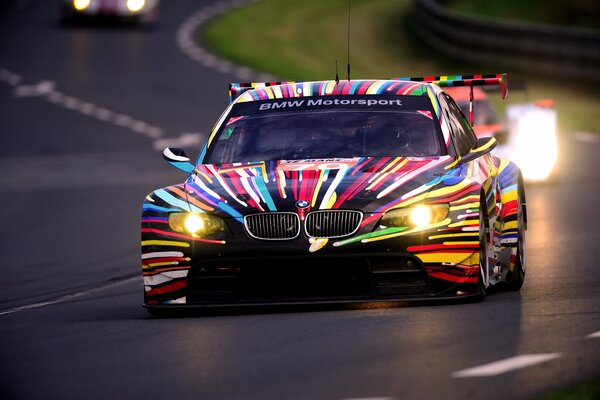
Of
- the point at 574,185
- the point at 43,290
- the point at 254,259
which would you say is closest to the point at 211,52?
the point at 574,185

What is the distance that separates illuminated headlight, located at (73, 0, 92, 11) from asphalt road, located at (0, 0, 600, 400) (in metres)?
17.5

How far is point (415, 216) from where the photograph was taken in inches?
403

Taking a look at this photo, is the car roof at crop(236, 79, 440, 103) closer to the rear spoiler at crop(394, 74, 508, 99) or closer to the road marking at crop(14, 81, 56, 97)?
the rear spoiler at crop(394, 74, 508, 99)

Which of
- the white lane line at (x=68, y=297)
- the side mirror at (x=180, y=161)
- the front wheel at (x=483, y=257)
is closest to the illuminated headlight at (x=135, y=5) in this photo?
the white lane line at (x=68, y=297)

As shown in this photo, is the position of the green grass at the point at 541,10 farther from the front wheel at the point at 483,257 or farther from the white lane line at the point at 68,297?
the front wheel at the point at 483,257

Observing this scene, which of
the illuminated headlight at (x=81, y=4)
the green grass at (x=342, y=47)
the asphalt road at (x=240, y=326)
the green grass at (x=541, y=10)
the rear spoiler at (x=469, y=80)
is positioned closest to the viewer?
the asphalt road at (x=240, y=326)

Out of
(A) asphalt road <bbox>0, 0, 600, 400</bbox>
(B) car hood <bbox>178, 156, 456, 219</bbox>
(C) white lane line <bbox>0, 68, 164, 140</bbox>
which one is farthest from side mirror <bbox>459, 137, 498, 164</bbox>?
(C) white lane line <bbox>0, 68, 164, 140</bbox>

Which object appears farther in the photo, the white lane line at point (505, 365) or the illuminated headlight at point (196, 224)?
the illuminated headlight at point (196, 224)

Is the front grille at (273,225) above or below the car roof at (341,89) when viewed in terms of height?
below

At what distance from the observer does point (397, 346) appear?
28.3 feet

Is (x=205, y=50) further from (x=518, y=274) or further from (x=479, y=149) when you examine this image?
(x=479, y=149)

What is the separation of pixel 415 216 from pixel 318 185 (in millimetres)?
603

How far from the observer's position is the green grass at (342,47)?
3322cm

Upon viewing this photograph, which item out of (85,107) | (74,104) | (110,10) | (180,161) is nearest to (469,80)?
(180,161)
